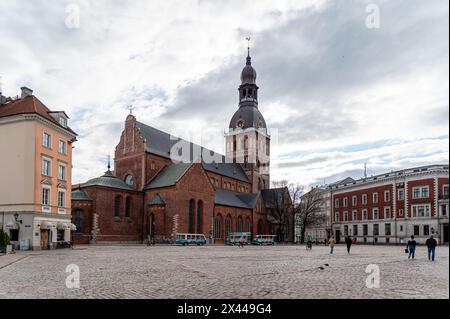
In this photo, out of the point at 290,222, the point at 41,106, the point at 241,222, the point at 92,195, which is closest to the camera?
the point at 41,106

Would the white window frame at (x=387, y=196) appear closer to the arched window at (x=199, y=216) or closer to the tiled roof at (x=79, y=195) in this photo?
the arched window at (x=199, y=216)

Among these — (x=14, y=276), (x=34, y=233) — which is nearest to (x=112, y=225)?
(x=34, y=233)

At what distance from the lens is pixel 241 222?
268ft

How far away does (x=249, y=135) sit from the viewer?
9744cm

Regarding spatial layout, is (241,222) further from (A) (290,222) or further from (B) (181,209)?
(B) (181,209)

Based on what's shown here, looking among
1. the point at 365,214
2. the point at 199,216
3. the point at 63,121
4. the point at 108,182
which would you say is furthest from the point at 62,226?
the point at 365,214

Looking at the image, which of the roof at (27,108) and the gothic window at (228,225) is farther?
the gothic window at (228,225)

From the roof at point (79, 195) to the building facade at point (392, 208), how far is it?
45912 mm

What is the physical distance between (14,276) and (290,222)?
7649 centimetres

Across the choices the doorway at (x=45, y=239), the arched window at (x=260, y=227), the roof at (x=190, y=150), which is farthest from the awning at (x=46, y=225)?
the arched window at (x=260, y=227)

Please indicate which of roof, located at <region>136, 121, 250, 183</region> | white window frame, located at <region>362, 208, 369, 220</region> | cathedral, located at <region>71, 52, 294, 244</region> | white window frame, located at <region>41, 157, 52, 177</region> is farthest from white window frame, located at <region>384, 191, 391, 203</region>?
white window frame, located at <region>41, 157, 52, 177</region>

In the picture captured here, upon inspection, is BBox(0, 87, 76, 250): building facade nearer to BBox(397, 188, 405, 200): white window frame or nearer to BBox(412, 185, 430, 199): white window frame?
BBox(412, 185, 430, 199): white window frame

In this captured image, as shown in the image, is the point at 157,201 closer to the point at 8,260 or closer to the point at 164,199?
the point at 164,199

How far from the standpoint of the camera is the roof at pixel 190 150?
72.1 meters
